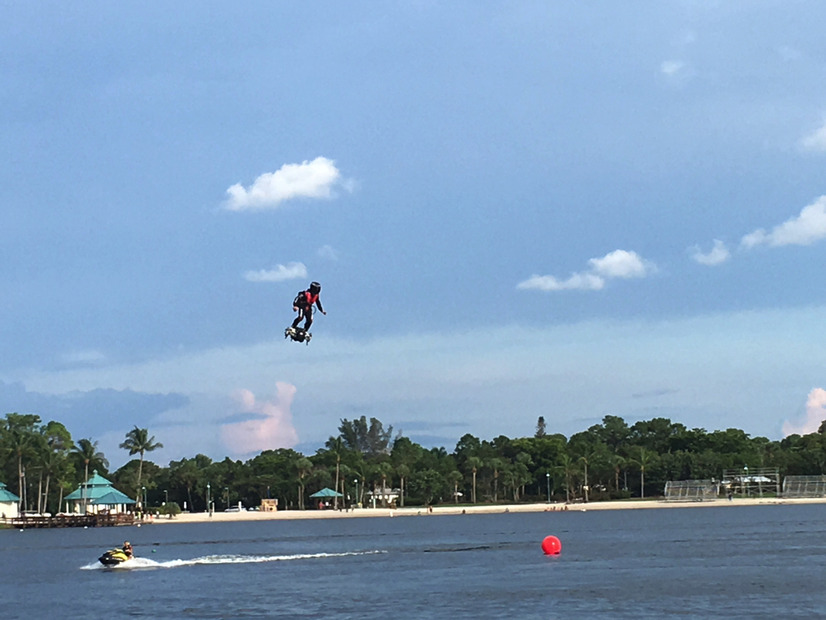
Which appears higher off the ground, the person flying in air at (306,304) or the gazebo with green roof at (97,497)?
the person flying in air at (306,304)

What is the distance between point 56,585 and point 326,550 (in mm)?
30461

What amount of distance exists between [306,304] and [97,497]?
495 ft

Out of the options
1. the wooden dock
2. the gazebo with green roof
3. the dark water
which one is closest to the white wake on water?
the dark water

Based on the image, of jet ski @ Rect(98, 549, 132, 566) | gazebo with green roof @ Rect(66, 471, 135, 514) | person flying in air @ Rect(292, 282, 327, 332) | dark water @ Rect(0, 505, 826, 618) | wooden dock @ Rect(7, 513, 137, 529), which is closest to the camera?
person flying in air @ Rect(292, 282, 327, 332)

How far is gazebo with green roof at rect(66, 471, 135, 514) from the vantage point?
6831 inches

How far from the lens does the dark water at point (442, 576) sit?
56.3 m

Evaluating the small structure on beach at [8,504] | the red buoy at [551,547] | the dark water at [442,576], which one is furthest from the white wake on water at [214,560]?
the small structure on beach at [8,504]

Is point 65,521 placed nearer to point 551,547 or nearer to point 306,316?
point 551,547

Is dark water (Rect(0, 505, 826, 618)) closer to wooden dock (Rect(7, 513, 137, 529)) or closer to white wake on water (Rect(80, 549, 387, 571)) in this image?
white wake on water (Rect(80, 549, 387, 571))

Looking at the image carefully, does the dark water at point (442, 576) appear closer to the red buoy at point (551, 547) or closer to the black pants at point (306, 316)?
the red buoy at point (551, 547)

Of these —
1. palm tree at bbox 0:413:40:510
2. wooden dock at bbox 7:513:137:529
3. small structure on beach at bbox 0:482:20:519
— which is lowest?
wooden dock at bbox 7:513:137:529

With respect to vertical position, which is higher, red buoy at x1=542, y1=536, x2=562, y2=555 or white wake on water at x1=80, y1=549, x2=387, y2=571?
red buoy at x1=542, y1=536, x2=562, y2=555

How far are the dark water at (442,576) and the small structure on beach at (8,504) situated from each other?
49609 mm

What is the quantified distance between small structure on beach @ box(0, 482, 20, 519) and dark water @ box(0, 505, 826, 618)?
49609 mm
